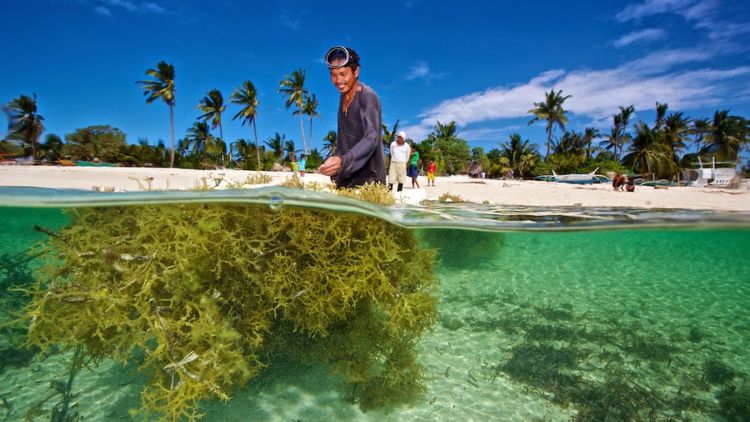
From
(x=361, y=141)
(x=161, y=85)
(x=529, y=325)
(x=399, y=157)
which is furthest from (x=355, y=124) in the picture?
(x=161, y=85)

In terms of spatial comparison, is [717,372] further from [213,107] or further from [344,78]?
[213,107]

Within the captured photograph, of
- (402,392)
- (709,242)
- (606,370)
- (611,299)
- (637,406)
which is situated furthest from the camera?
(709,242)

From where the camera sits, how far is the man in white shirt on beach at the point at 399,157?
9.23 meters

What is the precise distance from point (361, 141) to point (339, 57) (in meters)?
0.76

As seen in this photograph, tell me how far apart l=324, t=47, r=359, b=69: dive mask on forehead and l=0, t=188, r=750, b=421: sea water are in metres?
1.13

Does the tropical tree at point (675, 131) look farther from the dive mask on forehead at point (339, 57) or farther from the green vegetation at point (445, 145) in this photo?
the dive mask on forehead at point (339, 57)

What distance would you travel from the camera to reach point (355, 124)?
316 centimetres

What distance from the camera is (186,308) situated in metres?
2.45

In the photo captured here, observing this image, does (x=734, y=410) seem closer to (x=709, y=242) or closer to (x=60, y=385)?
(x=709, y=242)

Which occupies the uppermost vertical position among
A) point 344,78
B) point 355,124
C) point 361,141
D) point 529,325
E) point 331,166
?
point 344,78

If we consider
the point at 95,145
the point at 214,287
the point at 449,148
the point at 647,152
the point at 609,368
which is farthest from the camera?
the point at 449,148

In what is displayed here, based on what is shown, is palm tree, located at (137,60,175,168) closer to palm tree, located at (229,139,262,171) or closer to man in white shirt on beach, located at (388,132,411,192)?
palm tree, located at (229,139,262,171)

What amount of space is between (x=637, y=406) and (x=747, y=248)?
22.0 ft

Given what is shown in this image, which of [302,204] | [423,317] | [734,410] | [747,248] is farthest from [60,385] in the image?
[747,248]
